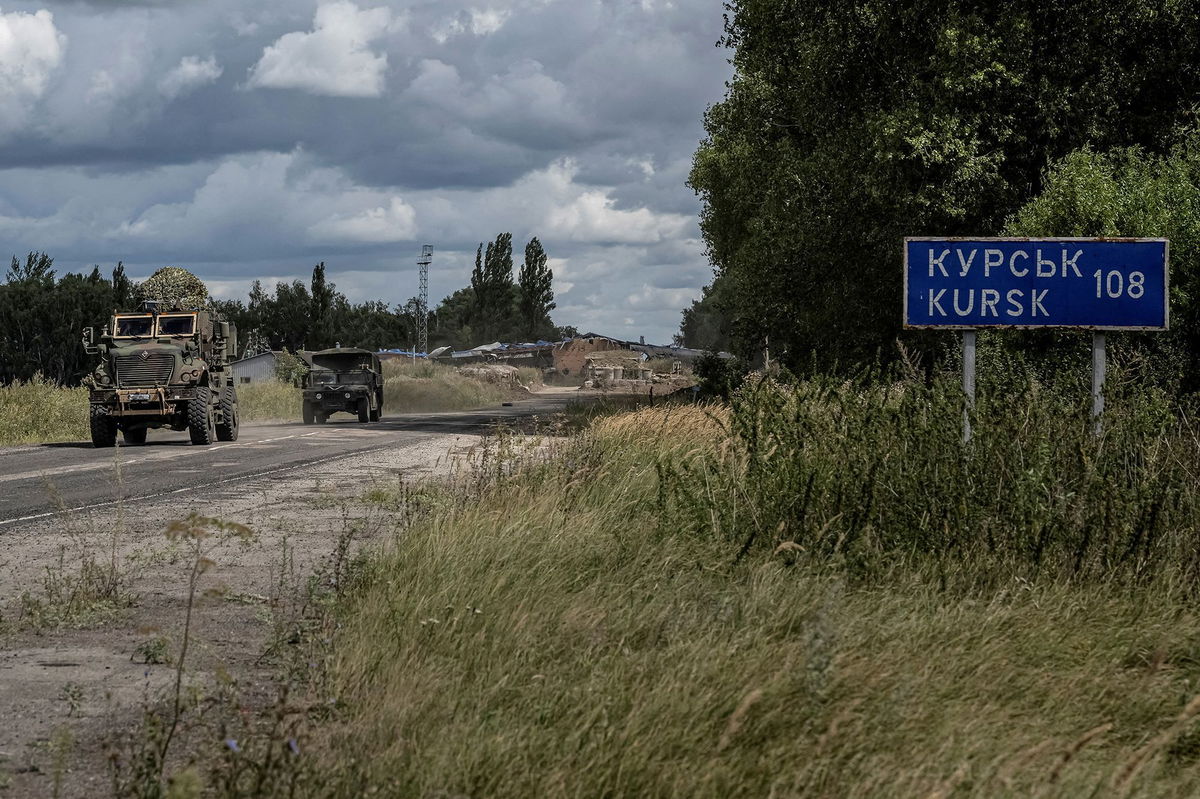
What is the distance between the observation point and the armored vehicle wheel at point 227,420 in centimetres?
2597

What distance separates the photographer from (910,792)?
357 cm

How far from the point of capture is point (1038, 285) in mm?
8625

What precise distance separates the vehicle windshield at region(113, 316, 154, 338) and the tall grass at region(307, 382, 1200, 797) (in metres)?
18.8

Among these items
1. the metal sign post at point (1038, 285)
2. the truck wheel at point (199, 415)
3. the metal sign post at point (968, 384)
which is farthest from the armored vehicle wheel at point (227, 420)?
the metal sign post at point (968, 384)

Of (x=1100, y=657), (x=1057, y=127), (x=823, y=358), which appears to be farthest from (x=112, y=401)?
(x=1100, y=657)

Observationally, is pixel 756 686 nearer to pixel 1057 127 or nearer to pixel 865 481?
pixel 865 481

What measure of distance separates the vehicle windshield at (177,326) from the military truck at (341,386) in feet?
32.6

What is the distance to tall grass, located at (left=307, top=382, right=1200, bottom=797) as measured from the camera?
12.7 ft

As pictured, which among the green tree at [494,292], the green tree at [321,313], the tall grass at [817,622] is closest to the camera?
the tall grass at [817,622]

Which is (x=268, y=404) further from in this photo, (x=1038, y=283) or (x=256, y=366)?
(x=256, y=366)

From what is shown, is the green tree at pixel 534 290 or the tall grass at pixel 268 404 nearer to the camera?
the tall grass at pixel 268 404

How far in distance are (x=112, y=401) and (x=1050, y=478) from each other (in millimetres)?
20205

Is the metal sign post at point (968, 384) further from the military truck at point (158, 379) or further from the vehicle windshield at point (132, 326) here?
the vehicle windshield at point (132, 326)

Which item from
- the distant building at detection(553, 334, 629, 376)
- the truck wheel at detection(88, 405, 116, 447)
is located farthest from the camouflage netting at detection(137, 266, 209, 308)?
the truck wheel at detection(88, 405, 116, 447)
